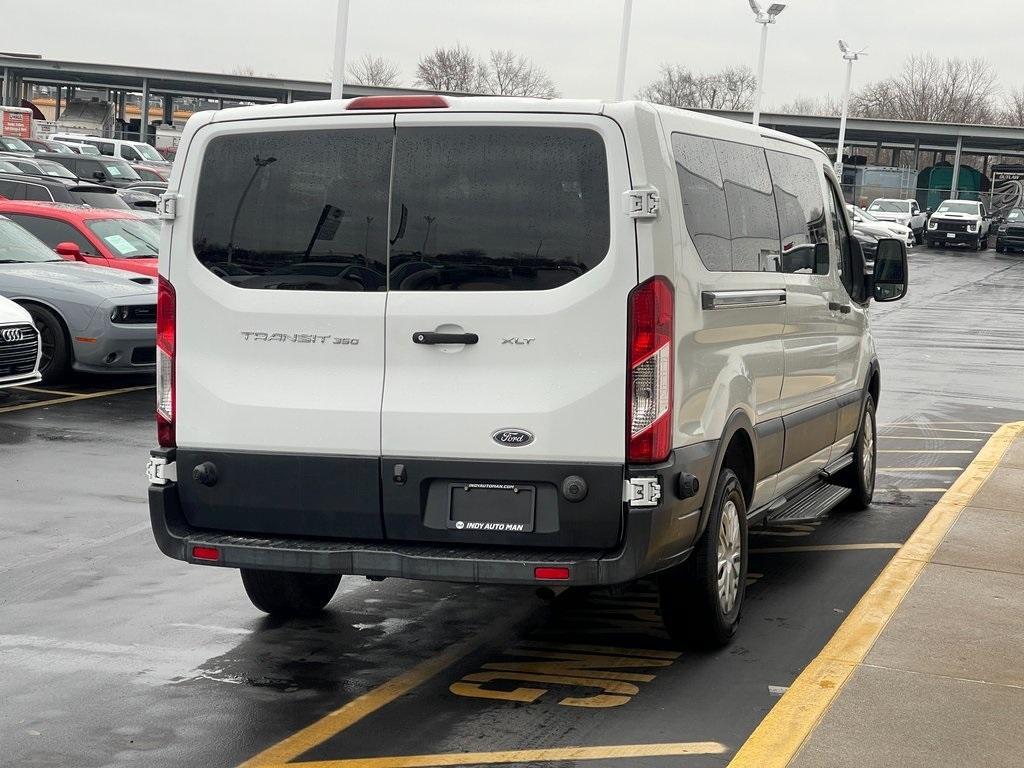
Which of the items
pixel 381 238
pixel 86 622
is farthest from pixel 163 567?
pixel 381 238

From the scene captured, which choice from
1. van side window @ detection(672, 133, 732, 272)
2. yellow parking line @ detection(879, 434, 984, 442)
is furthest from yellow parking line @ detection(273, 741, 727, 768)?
yellow parking line @ detection(879, 434, 984, 442)

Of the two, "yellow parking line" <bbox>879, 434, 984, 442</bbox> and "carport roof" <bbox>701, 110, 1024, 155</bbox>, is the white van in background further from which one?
"yellow parking line" <bbox>879, 434, 984, 442</bbox>

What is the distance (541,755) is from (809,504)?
352 cm

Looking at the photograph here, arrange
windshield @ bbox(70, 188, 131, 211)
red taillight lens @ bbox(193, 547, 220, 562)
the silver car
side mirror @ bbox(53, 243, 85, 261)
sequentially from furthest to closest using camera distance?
windshield @ bbox(70, 188, 131, 211)
side mirror @ bbox(53, 243, 85, 261)
the silver car
red taillight lens @ bbox(193, 547, 220, 562)

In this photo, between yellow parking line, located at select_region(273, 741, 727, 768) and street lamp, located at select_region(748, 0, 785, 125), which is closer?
yellow parking line, located at select_region(273, 741, 727, 768)

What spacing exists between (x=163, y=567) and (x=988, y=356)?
627 inches

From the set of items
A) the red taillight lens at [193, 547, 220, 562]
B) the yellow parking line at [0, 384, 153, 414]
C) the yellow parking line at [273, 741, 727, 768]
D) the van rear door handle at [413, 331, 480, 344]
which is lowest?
the yellow parking line at [0, 384, 153, 414]

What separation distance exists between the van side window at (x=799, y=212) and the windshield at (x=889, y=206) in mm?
47862

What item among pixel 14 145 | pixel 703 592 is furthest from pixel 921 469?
pixel 14 145

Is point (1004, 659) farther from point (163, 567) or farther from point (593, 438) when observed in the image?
point (163, 567)

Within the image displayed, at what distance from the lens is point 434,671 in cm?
567

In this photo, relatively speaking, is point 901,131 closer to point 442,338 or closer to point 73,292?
point 73,292

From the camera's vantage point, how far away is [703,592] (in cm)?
585

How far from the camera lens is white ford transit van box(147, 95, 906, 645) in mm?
5207
